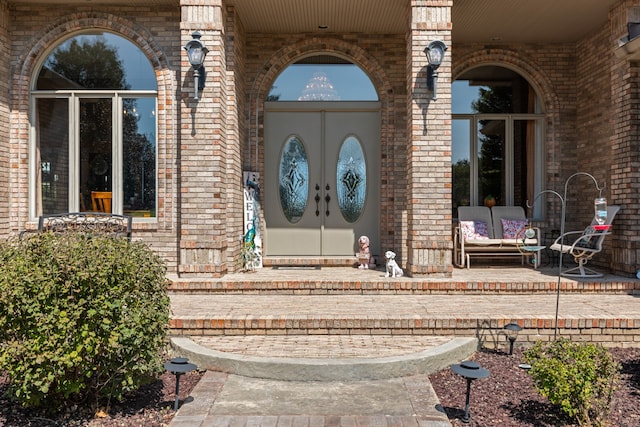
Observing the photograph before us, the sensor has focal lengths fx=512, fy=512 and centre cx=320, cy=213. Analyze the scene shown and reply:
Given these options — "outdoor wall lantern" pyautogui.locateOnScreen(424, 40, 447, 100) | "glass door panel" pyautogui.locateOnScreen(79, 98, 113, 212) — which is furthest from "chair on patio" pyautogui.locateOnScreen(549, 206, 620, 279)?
"glass door panel" pyautogui.locateOnScreen(79, 98, 113, 212)

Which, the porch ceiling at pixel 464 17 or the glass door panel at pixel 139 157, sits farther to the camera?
the glass door panel at pixel 139 157

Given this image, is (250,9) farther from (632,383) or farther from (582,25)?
(632,383)

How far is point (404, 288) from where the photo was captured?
6672mm

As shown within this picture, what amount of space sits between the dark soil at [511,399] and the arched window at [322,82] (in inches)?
220

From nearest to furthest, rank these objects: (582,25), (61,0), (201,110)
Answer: (201,110) < (61,0) < (582,25)

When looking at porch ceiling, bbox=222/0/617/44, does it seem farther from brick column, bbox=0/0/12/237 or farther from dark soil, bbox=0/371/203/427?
dark soil, bbox=0/371/203/427

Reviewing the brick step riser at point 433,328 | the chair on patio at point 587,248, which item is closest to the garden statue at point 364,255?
the chair on patio at point 587,248

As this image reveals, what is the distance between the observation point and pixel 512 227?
28.5ft

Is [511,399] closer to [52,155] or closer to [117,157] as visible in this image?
[117,157]

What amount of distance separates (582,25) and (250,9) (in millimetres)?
5241

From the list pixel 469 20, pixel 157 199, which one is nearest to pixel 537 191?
pixel 469 20

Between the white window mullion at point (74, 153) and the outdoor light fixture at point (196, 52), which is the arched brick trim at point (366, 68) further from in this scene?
the white window mullion at point (74, 153)

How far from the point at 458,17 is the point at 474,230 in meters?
3.42

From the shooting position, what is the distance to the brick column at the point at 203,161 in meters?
6.94
